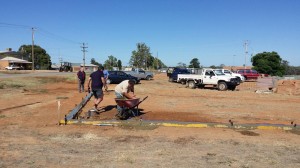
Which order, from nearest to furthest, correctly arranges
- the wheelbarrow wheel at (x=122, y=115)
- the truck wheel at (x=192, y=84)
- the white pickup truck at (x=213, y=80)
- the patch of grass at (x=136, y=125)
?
the patch of grass at (x=136, y=125) → the wheelbarrow wheel at (x=122, y=115) → the white pickup truck at (x=213, y=80) → the truck wheel at (x=192, y=84)

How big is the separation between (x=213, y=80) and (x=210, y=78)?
0.37m

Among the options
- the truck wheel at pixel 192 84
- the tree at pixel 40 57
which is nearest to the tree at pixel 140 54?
the tree at pixel 40 57

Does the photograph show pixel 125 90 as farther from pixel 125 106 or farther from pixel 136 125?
pixel 136 125

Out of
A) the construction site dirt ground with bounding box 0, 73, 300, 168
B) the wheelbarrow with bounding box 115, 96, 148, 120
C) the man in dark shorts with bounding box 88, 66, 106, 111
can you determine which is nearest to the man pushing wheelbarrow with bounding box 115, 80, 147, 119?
the wheelbarrow with bounding box 115, 96, 148, 120

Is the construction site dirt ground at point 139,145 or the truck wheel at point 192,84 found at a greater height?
the truck wheel at point 192,84

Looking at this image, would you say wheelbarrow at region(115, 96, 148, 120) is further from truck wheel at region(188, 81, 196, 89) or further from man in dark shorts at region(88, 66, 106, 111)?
truck wheel at region(188, 81, 196, 89)

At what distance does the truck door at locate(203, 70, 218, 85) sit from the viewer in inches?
1033

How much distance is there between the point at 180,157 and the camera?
253 inches

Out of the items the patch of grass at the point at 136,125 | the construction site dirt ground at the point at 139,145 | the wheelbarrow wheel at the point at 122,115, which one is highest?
the wheelbarrow wheel at the point at 122,115

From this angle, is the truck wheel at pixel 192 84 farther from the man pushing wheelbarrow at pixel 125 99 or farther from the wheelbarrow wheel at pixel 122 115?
the wheelbarrow wheel at pixel 122 115

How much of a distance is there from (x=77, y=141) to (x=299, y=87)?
21387 millimetres

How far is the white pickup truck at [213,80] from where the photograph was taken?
2547 cm

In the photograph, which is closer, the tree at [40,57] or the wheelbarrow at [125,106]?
the wheelbarrow at [125,106]

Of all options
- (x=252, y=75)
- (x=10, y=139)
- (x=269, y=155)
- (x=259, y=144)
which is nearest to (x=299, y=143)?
(x=259, y=144)
